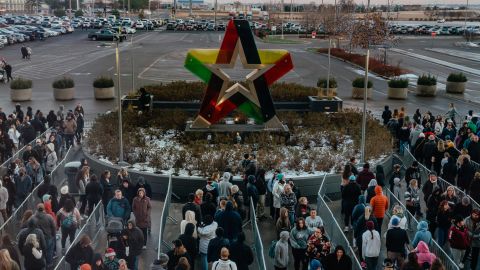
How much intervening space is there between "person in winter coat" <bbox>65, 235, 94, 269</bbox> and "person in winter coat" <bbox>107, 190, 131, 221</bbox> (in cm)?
217

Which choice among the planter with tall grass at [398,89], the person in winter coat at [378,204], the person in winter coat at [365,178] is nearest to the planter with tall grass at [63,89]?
the planter with tall grass at [398,89]

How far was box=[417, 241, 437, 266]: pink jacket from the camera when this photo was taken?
9.66 metres

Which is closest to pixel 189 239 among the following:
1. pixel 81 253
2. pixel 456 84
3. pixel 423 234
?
pixel 81 253

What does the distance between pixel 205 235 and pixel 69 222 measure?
2781 mm

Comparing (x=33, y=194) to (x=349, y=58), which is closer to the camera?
(x=33, y=194)

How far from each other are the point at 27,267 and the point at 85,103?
21.5m

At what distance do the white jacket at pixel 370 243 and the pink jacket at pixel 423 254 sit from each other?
95 cm

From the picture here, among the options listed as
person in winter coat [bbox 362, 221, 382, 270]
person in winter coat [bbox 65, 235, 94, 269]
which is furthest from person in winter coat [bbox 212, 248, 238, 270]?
person in winter coat [bbox 362, 221, 382, 270]

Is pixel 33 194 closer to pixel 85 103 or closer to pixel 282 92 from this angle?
pixel 282 92

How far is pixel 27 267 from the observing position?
10.1 meters

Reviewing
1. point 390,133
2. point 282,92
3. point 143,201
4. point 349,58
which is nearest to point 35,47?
point 349,58

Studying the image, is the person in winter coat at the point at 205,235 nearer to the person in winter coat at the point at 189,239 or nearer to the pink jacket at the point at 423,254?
the person in winter coat at the point at 189,239

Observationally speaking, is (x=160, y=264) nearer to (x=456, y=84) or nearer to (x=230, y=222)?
(x=230, y=222)

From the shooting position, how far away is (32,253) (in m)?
9.96
